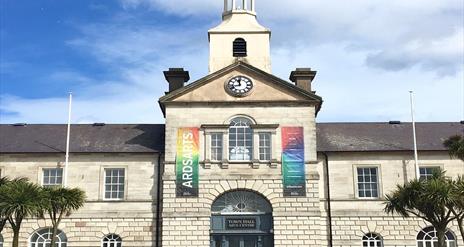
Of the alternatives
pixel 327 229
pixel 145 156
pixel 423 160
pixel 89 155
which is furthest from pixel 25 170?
pixel 423 160

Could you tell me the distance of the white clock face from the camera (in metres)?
33.6

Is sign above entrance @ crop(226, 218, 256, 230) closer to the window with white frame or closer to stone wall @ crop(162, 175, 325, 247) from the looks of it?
stone wall @ crop(162, 175, 325, 247)

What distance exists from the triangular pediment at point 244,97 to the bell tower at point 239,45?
2.49 meters

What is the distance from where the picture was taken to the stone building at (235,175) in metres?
32.0

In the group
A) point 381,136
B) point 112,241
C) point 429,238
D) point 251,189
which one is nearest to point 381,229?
point 429,238

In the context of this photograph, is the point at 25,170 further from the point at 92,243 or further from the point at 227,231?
the point at 227,231

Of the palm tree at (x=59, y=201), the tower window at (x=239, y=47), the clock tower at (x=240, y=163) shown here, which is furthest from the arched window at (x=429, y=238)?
the palm tree at (x=59, y=201)

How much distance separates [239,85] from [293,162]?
5.09 m

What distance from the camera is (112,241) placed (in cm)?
3294

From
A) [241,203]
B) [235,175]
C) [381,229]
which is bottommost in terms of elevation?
[381,229]

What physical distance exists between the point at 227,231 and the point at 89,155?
28.7ft

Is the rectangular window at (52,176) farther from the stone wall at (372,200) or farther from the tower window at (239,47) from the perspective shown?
the stone wall at (372,200)

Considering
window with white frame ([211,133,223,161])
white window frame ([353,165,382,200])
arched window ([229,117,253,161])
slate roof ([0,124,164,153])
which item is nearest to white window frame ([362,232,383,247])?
white window frame ([353,165,382,200])

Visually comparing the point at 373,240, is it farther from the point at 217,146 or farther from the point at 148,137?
the point at 148,137
